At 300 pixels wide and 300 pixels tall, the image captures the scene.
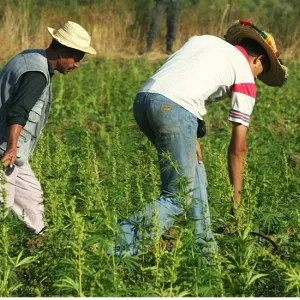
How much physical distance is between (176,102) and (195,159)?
37 centimetres

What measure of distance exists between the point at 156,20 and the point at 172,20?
0.32 m

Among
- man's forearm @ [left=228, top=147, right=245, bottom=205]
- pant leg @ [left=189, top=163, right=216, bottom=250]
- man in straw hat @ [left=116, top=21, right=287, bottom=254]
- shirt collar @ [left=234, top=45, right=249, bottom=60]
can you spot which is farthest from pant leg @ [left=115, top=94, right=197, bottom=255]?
shirt collar @ [left=234, top=45, right=249, bottom=60]

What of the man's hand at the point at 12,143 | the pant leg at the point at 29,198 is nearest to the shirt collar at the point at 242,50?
the man's hand at the point at 12,143

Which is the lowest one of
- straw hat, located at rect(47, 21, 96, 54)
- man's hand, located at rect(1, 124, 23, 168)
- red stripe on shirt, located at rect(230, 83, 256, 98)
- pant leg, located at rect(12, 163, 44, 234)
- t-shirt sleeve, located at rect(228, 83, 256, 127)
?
pant leg, located at rect(12, 163, 44, 234)

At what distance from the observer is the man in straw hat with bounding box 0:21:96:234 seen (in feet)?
18.8

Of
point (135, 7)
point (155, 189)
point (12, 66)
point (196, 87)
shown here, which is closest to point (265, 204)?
point (155, 189)

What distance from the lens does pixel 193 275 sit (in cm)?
465

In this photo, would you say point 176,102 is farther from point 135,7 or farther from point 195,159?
point 135,7

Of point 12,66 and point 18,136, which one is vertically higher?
point 12,66

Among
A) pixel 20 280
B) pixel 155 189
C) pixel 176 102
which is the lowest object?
pixel 20 280

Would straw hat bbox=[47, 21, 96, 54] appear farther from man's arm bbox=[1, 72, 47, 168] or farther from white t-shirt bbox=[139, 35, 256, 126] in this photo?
white t-shirt bbox=[139, 35, 256, 126]

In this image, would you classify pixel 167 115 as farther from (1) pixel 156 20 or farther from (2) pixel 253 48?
(1) pixel 156 20

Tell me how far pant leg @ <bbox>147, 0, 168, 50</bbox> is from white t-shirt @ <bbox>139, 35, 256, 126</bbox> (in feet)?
35.9

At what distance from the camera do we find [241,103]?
17.8 ft
